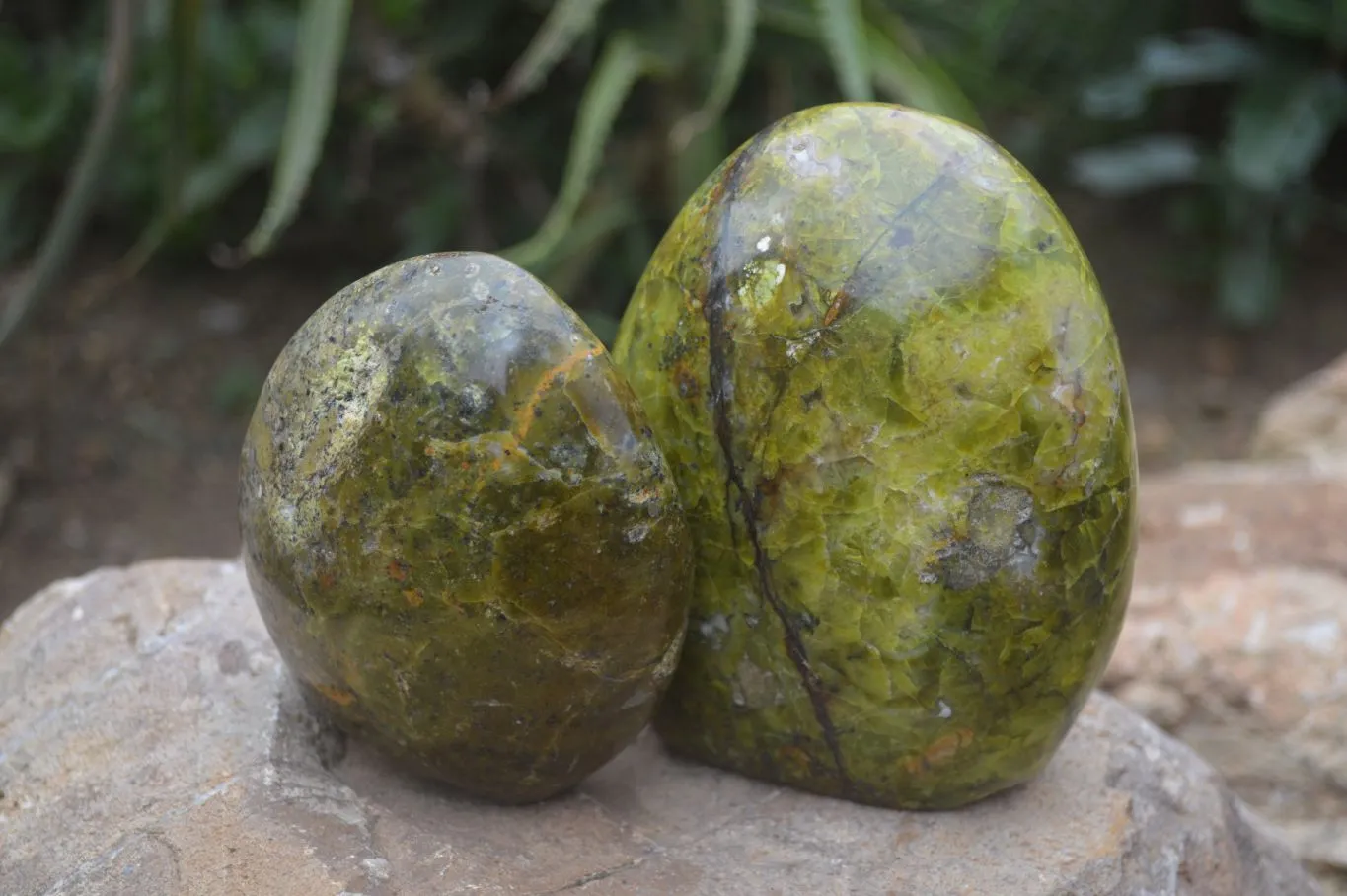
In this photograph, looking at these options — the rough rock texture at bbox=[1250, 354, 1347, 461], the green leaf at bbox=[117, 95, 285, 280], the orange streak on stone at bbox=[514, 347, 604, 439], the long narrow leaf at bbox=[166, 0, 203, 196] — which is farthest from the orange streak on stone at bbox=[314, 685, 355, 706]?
the rough rock texture at bbox=[1250, 354, 1347, 461]

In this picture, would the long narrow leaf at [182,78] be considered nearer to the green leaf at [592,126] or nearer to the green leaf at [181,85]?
the green leaf at [181,85]

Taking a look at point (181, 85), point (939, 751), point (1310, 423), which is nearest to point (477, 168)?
point (181, 85)

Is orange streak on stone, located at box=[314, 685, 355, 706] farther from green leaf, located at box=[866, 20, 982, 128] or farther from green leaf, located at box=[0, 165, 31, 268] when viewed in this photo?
green leaf, located at box=[0, 165, 31, 268]

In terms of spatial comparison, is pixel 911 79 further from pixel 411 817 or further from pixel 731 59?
pixel 411 817

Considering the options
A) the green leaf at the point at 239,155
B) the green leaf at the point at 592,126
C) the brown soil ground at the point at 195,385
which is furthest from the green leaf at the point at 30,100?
the green leaf at the point at 592,126

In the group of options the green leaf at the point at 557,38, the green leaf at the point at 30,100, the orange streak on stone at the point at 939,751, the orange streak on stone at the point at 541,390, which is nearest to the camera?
the orange streak on stone at the point at 541,390
